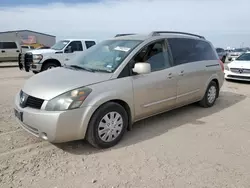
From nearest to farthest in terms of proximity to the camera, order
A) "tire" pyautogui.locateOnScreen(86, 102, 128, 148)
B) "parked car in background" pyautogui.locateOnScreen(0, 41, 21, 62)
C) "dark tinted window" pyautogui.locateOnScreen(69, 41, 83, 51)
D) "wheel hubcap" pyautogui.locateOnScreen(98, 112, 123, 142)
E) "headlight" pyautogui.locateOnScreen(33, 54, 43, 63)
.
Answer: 1. "tire" pyautogui.locateOnScreen(86, 102, 128, 148)
2. "wheel hubcap" pyautogui.locateOnScreen(98, 112, 123, 142)
3. "headlight" pyautogui.locateOnScreen(33, 54, 43, 63)
4. "dark tinted window" pyautogui.locateOnScreen(69, 41, 83, 51)
5. "parked car in background" pyautogui.locateOnScreen(0, 41, 21, 62)

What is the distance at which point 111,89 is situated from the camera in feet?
11.1

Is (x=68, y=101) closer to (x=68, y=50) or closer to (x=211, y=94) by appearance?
(x=211, y=94)

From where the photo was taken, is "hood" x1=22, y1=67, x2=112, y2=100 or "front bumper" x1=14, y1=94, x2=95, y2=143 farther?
"hood" x1=22, y1=67, x2=112, y2=100

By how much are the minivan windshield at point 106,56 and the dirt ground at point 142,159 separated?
47.8 inches

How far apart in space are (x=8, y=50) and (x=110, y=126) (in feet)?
54.5

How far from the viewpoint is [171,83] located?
169 inches

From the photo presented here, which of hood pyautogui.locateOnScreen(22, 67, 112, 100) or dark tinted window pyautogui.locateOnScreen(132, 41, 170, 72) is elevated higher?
dark tinted window pyautogui.locateOnScreen(132, 41, 170, 72)

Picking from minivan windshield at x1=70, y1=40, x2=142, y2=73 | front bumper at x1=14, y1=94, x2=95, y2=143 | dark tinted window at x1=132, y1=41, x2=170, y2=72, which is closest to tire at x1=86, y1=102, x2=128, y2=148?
front bumper at x1=14, y1=94, x2=95, y2=143

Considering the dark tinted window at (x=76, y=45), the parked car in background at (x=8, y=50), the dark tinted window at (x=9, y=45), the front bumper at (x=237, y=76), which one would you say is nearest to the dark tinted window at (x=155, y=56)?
the front bumper at (x=237, y=76)

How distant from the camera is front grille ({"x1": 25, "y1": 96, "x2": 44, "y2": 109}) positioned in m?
3.10

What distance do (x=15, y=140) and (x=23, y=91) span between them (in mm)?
803

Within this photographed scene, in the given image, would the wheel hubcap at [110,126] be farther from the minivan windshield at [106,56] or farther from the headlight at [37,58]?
the headlight at [37,58]

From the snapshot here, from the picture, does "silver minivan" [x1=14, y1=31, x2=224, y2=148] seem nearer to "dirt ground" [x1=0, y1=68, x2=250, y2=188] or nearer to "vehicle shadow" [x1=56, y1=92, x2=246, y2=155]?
"vehicle shadow" [x1=56, y1=92, x2=246, y2=155]

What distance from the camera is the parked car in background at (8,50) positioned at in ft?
56.0
